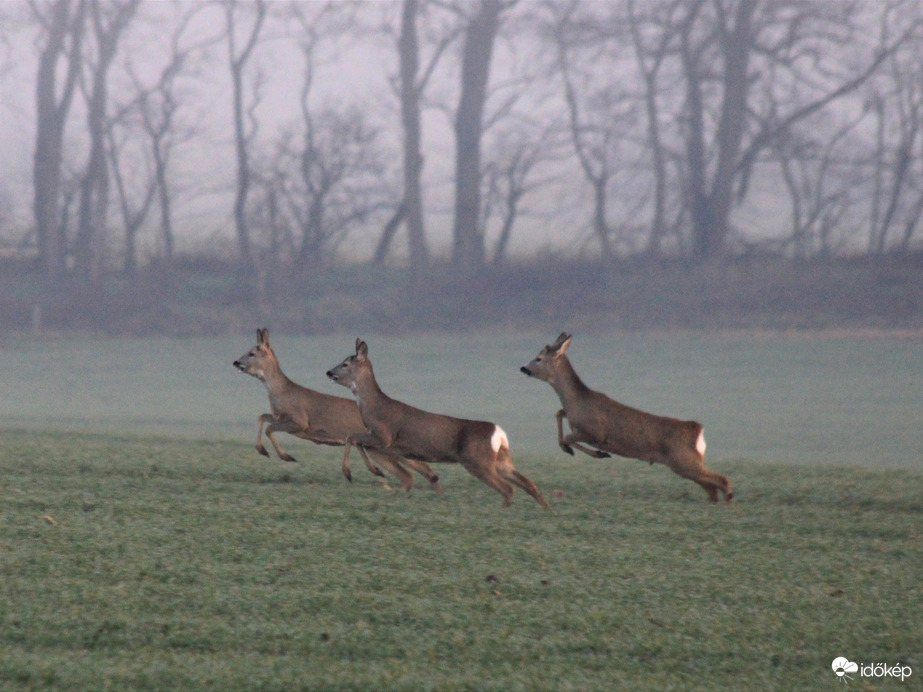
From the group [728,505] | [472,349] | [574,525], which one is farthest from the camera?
[472,349]

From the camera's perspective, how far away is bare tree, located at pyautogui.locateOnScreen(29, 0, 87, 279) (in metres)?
31.1

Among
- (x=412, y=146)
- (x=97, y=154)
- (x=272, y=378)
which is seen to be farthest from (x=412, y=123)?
(x=272, y=378)

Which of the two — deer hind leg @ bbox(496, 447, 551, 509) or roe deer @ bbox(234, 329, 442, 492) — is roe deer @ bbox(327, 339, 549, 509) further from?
roe deer @ bbox(234, 329, 442, 492)

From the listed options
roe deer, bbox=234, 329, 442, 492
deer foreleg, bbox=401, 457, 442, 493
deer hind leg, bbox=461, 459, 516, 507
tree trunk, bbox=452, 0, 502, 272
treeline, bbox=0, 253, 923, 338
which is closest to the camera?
deer hind leg, bbox=461, 459, 516, 507

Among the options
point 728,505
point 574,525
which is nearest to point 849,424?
point 728,505

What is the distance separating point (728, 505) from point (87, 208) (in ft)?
92.0

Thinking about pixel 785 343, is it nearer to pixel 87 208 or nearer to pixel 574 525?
pixel 574 525

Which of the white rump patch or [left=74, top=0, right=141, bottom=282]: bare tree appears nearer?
the white rump patch

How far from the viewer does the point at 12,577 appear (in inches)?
Result: 175

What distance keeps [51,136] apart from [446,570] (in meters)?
29.6

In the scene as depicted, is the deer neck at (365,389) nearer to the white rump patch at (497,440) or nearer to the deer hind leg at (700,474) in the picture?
the white rump patch at (497,440)

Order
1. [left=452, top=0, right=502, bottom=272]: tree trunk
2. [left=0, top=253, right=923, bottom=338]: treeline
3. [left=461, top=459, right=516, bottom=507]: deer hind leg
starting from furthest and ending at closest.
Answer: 1. [left=452, top=0, right=502, bottom=272]: tree trunk
2. [left=0, top=253, right=923, bottom=338]: treeline
3. [left=461, top=459, right=516, bottom=507]: deer hind leg

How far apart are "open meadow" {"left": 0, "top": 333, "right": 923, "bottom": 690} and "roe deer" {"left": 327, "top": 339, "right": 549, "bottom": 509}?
188 millimetres

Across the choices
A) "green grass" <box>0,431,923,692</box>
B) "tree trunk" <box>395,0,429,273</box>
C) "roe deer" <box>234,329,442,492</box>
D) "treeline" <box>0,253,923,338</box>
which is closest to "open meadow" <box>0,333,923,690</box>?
"green grass" <box>0,431,923,692</box>
